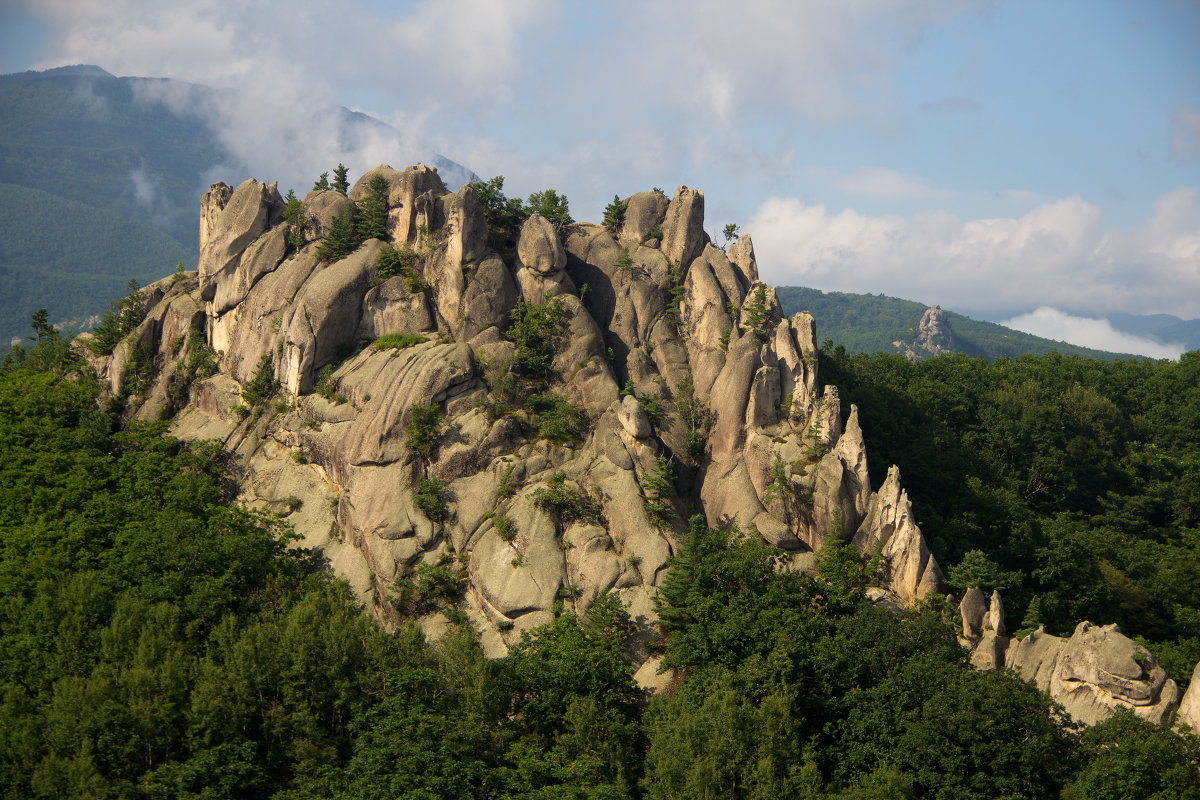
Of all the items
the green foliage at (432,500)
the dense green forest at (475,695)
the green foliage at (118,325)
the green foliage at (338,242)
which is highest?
the green foliage at (338,242)

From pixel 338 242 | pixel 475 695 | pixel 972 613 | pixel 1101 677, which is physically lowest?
pixel 475 695

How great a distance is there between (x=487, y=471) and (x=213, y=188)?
31218mm

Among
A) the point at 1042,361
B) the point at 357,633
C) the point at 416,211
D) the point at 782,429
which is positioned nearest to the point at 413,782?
the point at 357,633

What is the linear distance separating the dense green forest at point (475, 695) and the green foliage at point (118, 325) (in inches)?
629

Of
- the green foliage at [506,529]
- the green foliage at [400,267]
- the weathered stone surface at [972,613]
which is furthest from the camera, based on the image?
the green foliage at [400,267]

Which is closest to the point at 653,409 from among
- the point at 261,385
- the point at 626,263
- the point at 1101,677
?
the point at 626,263

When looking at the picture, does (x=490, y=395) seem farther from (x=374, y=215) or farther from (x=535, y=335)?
(x=374, y=215)

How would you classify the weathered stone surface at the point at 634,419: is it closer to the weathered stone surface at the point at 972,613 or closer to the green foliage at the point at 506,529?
the green foliage at the point at 506,529

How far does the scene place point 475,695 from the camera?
37000 millimetres

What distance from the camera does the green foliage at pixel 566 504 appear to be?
4703cm

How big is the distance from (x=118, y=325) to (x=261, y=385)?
14262 millimetres

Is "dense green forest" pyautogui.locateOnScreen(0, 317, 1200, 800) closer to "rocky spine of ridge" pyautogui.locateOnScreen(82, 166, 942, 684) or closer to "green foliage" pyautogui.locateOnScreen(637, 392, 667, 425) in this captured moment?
"rocky spine of ridge" pyautogui.locateOnScreen(82, 166, 942, 684)

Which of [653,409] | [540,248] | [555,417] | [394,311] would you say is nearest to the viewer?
[555,417]

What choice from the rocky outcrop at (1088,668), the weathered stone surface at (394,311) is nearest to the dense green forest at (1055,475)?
the rocky outcrop at (1088,668)
